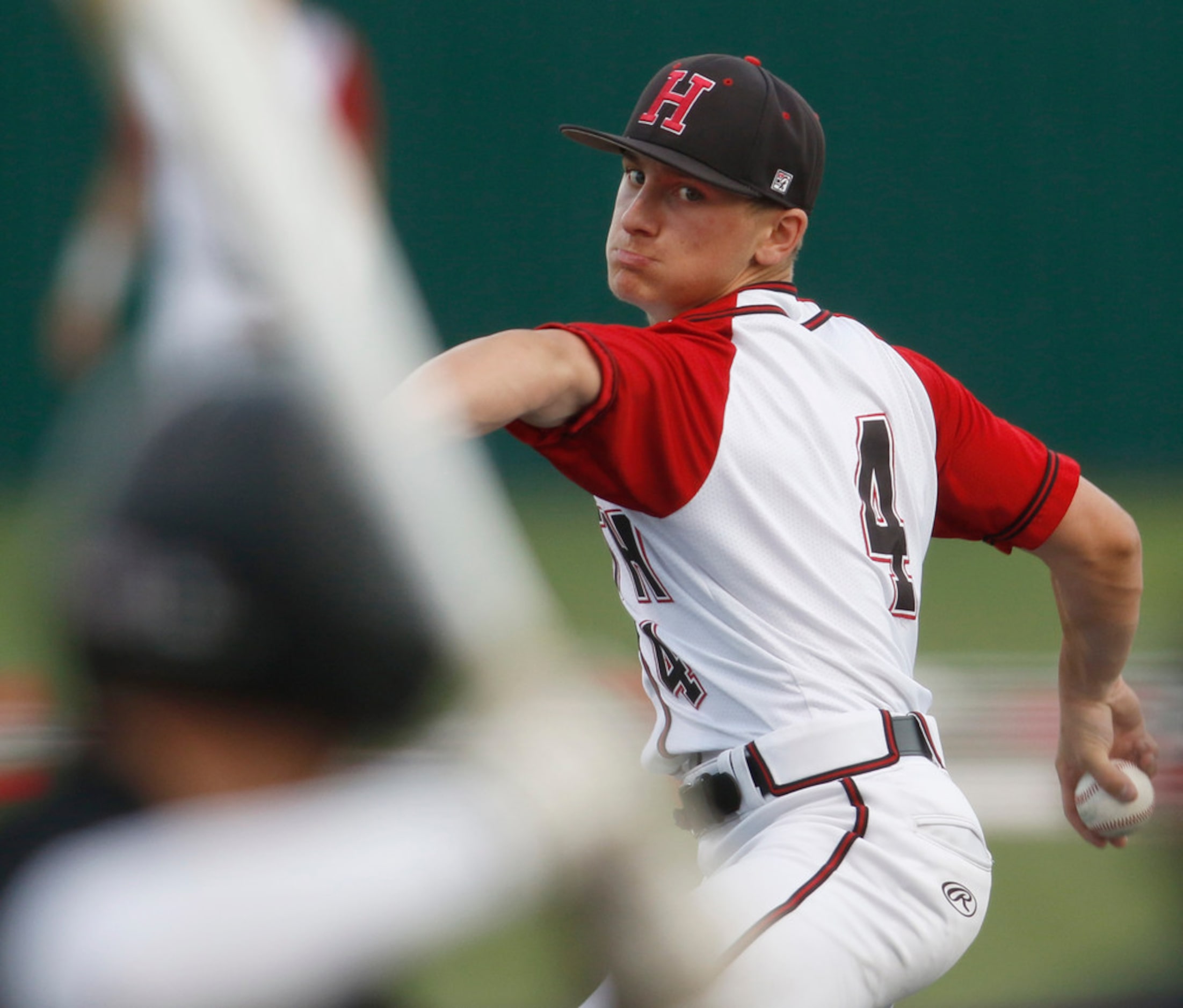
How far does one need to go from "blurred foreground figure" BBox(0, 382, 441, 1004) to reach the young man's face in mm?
1866

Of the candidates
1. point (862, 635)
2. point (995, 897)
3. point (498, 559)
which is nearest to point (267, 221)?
point (498, 559)

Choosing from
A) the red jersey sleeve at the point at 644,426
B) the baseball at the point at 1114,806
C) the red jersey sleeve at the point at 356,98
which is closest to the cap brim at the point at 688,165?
the red jersey sleeve at the point at 644,426

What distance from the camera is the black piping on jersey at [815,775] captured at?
2.50m

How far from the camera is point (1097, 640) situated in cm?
318

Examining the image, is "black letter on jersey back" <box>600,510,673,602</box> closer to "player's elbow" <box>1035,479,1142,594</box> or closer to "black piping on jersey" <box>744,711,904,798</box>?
"black piping on jersey" <box>744,711,904,798</box>

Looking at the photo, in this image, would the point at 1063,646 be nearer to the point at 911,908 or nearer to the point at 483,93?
the point at 911,908

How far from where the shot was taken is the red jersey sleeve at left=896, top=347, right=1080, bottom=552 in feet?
9.55

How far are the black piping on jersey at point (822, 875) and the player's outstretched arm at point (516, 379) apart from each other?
0.75 metres

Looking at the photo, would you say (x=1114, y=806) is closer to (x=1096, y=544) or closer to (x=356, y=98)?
(x=1096, y=544)

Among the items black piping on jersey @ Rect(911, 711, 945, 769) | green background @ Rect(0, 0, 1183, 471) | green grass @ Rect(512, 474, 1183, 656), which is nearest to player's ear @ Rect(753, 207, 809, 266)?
black piping on jersey @ Rect(911, 711, 945, 769)

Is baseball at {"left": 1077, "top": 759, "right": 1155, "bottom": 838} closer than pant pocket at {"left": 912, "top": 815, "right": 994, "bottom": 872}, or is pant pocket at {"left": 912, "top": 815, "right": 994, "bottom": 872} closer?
pant pocket at {"left": 912, "top": 815, "right": 994, "bottom": 872}

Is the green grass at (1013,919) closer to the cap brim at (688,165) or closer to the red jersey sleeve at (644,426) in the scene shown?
the red jersey sleeve at (644,426)

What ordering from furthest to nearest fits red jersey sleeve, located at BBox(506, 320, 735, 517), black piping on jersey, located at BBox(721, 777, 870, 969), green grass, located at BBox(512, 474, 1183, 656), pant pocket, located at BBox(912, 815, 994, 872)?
green grass, located at BBox(512, 474, 1183, 656), pant pocket, located at BBox(912, 815, 994, 872), red jersey sleeve, located at BBox(506, 320, 735, 517), black piping on jersey, located at BBox(721, 777, 870, 969)

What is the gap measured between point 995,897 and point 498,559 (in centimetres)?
462
